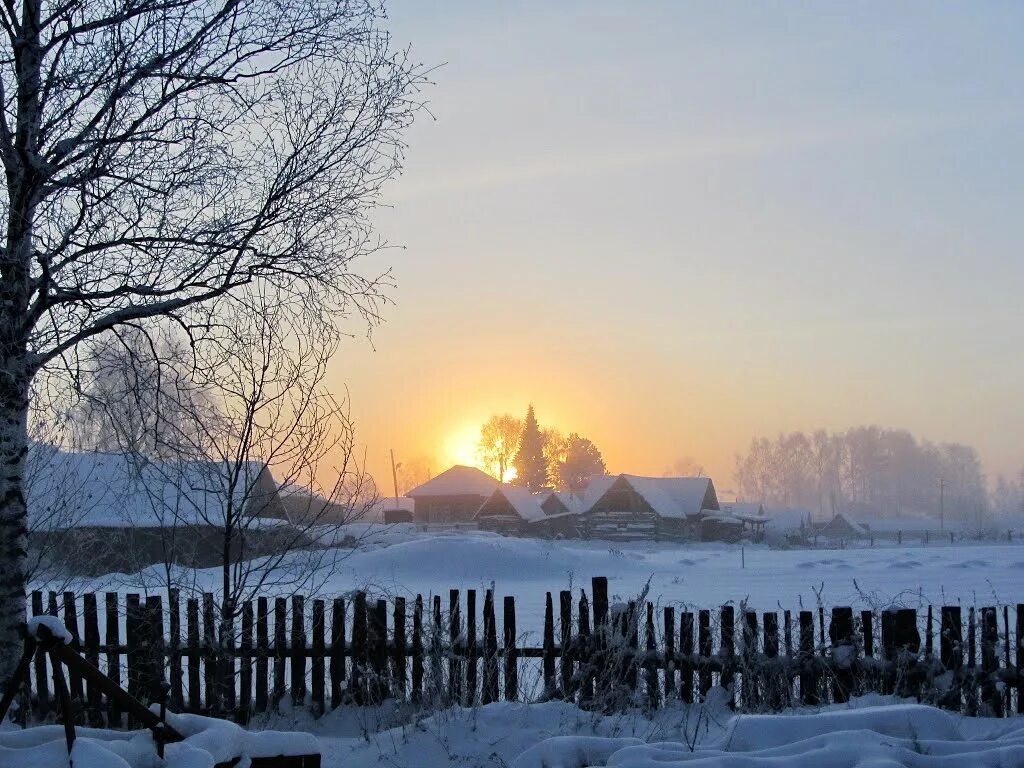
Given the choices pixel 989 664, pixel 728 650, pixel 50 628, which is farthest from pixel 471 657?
pixel 50 628

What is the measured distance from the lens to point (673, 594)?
867 inches

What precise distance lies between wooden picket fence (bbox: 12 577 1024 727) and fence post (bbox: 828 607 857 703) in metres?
0.01

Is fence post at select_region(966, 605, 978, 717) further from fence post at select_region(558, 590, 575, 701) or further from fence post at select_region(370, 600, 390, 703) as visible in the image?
fence post at select_region(370, 600, 390, 703)

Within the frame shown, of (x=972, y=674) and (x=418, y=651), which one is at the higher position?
(x=418, y=651)

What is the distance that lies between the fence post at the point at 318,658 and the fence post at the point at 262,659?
0.40m

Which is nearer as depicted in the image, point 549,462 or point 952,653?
point 952,653

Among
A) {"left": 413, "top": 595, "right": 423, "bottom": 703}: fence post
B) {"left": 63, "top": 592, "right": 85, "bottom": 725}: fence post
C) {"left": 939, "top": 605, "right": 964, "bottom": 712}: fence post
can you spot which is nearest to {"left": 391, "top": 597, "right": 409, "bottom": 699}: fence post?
{"left": 413, "top": 595, "right": 423, "bottom": 703}: fence post

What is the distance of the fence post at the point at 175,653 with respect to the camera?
27.2ft

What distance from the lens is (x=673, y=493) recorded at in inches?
2827

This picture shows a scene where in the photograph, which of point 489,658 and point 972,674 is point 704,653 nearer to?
point 489,658

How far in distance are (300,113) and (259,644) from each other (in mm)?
4539

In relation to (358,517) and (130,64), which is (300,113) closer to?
(130,64)

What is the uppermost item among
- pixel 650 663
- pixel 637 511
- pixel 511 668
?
pixel 650 663

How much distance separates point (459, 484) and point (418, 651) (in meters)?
66.1
